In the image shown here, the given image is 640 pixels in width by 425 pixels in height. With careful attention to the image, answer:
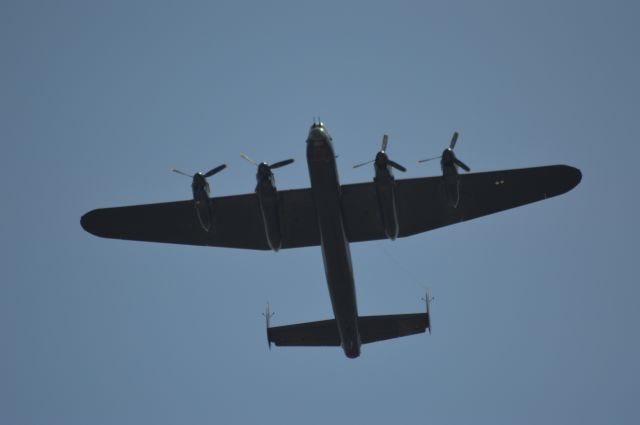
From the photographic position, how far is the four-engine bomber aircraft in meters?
28.9

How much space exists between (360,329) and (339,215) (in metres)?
6.48

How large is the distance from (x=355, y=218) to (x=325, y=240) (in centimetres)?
298

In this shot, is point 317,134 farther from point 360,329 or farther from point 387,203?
point 360,329

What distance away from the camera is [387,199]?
2922cm

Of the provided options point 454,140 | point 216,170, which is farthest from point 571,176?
point 216,170

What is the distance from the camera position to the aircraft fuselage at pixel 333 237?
27.2m

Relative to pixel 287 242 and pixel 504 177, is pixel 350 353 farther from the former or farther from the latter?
pixel 504 177

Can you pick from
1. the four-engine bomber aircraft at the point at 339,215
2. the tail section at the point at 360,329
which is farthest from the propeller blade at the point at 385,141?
the tail section at the point at 360,329

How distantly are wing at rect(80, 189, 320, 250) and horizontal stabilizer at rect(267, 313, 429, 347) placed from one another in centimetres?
361

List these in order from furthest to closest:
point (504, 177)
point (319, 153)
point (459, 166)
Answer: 1. point (504, 177)
2. point (459, 166)
3. point (319, 153)

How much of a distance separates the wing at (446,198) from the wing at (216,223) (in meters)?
1.91

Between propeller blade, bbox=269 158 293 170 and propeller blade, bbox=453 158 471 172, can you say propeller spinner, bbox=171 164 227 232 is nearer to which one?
propeller blade, bbox=269 158 293 170

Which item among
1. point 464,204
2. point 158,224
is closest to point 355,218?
point 464,204

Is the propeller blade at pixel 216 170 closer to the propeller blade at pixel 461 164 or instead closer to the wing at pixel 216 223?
the wing at pixel 216 223
